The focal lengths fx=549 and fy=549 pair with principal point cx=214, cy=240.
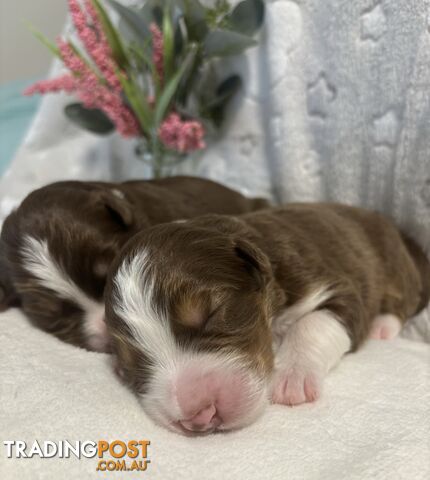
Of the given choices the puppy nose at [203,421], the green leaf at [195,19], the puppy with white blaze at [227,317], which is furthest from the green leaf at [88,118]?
the puppy nose at [203,421]

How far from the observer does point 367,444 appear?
5.57 ft

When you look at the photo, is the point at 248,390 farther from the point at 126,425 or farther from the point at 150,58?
the point at 150,58

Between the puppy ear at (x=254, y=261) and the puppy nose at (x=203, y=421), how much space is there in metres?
0.54

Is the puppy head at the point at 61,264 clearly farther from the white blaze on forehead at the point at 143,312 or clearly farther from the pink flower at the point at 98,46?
the pink flower at the point at 98,46

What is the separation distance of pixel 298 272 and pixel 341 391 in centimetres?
55

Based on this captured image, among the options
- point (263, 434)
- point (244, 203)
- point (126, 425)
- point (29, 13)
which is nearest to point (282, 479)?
point (263, 434)

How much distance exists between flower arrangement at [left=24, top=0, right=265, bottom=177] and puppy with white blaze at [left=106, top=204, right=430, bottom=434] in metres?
1.47

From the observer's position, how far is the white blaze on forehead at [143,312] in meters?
1.87

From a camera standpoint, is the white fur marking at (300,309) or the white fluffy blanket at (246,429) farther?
the white fur marking at (300,309)

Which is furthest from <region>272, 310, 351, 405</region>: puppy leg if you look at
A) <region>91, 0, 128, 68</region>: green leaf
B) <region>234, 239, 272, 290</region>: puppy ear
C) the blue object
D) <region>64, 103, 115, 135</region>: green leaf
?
the blue object

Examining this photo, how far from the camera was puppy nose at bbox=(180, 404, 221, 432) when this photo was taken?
174cm

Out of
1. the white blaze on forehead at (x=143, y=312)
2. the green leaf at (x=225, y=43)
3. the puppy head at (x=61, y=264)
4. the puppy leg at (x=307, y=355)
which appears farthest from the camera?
the green leaf at (x=225, y=43)

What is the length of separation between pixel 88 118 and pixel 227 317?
8.96 feet

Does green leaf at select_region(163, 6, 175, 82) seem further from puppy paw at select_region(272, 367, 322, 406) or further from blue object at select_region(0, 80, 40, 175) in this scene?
blue object at select_region(0, 80, 40, 175)
